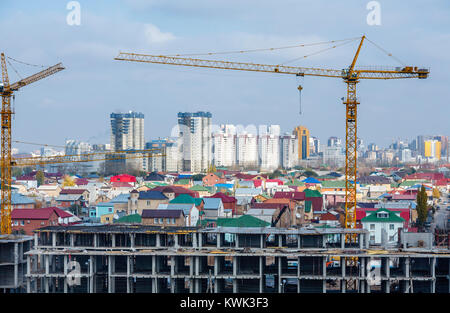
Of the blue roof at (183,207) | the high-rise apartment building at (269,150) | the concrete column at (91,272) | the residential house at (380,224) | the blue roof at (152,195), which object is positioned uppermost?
the high-rise apartment building at (269,150)

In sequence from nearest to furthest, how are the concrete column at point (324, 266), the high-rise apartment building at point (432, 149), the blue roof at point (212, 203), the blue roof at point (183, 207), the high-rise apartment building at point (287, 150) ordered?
the concrete column at point (324, 266), the blue roof at point (183, 207), the blue roof at point (212, 203), the high-rise apartment building at point (287, 150), the high-rise apartment building at point (432, 149)

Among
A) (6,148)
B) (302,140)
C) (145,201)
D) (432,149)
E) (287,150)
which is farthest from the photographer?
(432,149)

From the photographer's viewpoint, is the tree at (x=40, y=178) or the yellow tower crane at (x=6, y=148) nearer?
the yellow tower crane at (x=6, y=148)

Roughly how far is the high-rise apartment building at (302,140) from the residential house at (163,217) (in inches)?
A: 1823

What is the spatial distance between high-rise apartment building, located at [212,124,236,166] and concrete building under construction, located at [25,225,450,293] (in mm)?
38055

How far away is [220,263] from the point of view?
930cm

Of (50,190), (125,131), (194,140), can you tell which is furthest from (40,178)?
(194,140)

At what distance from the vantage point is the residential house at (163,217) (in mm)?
13633

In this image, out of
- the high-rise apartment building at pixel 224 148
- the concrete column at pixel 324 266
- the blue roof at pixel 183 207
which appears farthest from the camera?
the high-rise apartment building at pixel 224 148

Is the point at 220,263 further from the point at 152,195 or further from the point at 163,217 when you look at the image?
the point at 152,195

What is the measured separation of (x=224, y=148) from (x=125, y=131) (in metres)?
8.96

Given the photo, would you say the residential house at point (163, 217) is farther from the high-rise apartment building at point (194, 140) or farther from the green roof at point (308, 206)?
the high-rise apartment building at point (194, 140)

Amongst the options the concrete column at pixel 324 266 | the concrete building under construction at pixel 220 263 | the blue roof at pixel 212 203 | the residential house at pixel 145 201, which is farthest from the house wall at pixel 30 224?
the concrete column at pixel 324 266
